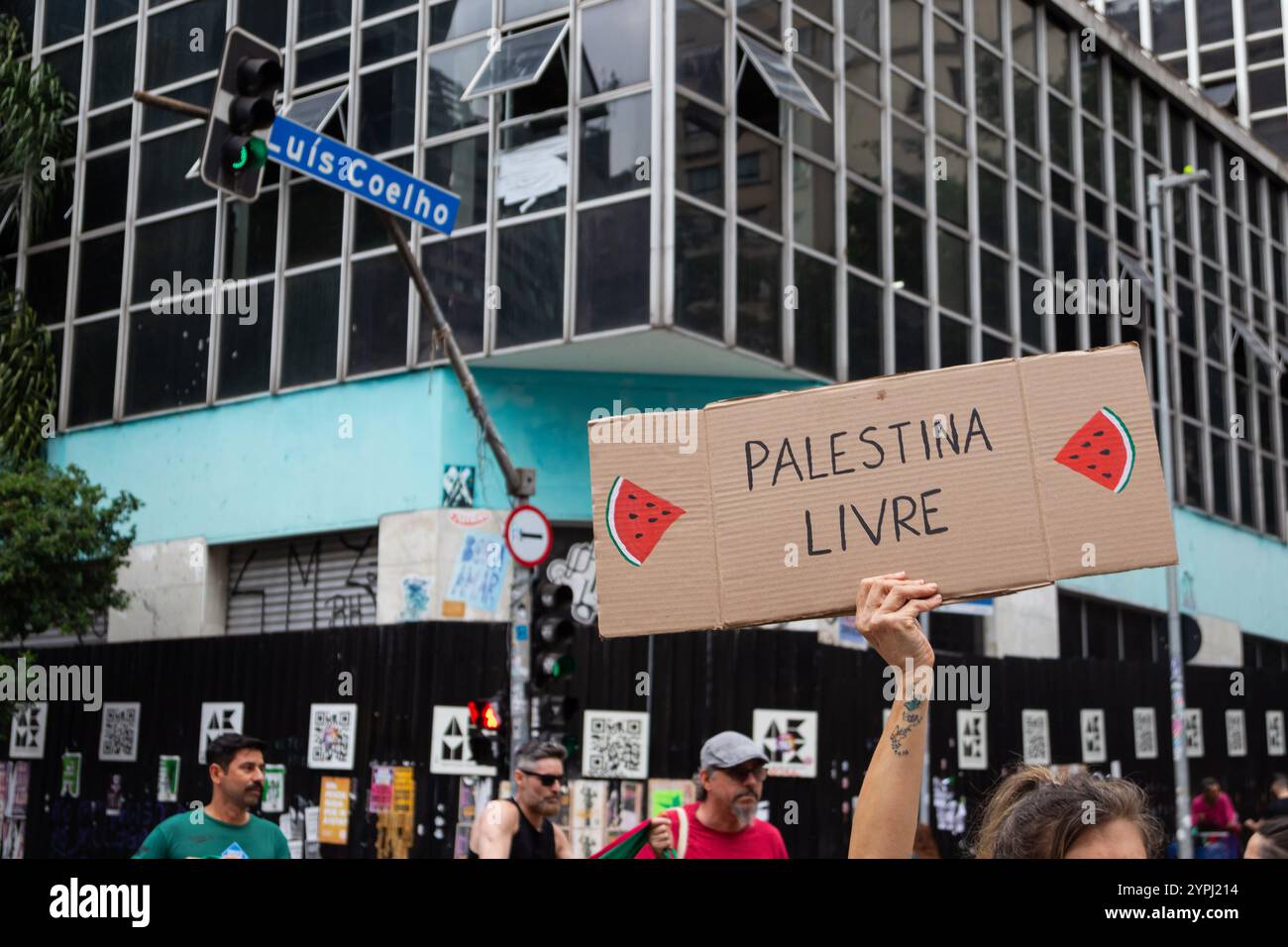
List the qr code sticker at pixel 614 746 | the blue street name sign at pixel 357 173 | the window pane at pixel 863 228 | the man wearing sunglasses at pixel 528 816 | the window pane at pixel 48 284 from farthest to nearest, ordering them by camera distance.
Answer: the window pane at pixel 48 284 → the window pane at pixel 863 228 → the qr code sticker at pixel 614 746 → the blue street name sign at pixel 357 173 → the man wearing sunglasses at pixel 528 816

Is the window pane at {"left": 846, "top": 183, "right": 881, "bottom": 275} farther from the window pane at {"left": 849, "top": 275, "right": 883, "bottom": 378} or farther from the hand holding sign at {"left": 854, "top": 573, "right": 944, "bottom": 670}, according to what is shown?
the hand holding sign at {"left": 854, "top": 573, "right": 944, "bottom": 670}

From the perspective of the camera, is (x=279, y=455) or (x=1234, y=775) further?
(x=1234, y=775)

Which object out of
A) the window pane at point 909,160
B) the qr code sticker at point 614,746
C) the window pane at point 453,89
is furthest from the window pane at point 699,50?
the qr code sticker at point 614,746

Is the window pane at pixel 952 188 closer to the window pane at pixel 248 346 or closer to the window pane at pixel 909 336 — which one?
the window pane at pixel 909 336

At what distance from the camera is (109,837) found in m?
19.7

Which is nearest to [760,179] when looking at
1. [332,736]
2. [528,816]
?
[332,736]

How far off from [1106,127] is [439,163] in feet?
44.5

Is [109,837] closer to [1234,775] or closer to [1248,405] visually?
[1234,775]

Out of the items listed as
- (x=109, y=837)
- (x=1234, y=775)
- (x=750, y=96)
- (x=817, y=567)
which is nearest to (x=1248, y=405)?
(x=1234, y=775)

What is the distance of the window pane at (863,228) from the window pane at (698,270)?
297 cm

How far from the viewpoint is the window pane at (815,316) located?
19.4 meters

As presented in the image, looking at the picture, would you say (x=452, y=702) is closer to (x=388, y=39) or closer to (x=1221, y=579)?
(x=388, y=39)

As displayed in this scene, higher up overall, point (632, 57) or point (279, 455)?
point (632, 57)

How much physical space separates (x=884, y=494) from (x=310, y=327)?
1763cm
